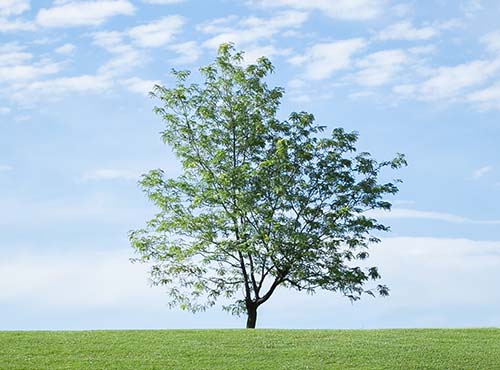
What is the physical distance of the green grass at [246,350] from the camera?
18578 mm

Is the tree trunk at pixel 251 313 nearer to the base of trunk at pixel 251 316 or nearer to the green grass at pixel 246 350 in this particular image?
the base of trunk at pixel 251 316

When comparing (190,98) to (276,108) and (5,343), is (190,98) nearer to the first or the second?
(276,108)

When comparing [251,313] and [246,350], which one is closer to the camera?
[246,350]

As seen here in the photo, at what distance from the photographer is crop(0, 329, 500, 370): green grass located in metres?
18.6

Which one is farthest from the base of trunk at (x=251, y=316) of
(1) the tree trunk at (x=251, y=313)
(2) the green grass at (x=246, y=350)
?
(2) the green grass at (x=246, y=350)

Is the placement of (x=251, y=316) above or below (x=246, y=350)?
above

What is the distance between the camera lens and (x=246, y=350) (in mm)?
19797

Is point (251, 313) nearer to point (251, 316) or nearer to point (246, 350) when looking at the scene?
point (251, 316)

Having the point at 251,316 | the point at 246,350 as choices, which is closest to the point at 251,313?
the point at 251,316

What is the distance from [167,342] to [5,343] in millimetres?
4152

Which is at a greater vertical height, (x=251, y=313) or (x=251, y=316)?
(x=251, y=313)

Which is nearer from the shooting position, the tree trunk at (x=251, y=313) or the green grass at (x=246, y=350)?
the green grass at (x=246, y=350)

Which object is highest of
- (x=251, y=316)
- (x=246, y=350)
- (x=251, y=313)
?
(x=251, y=313)

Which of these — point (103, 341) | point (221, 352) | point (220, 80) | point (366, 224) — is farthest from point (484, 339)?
point (220, 80)
